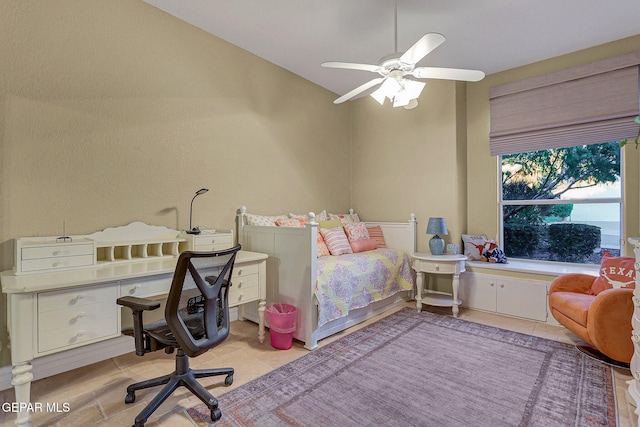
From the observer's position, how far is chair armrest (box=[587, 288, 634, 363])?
81.0 inches

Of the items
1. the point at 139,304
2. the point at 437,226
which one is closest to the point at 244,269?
the point at 139,304

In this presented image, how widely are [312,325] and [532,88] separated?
11.4ft

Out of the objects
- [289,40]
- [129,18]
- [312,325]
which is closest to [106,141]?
[129,18]

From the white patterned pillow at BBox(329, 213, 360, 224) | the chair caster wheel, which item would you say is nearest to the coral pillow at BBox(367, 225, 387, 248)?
the white patterned pillow at BBox(329, 213, 360, 224)

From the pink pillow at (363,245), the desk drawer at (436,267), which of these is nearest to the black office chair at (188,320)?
the pink pillow at (363,245)

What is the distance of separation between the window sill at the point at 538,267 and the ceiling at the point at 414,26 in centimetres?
226

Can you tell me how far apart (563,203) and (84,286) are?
4.39 m

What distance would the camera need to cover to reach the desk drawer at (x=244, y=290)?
93.1 inches

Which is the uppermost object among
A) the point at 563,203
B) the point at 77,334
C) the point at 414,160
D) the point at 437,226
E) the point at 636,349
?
the point at 414,160

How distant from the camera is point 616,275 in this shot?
2.44 meters

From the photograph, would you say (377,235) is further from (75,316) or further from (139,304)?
(75,316)

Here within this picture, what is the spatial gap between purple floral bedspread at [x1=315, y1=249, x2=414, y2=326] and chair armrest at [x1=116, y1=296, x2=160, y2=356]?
49.4 inches

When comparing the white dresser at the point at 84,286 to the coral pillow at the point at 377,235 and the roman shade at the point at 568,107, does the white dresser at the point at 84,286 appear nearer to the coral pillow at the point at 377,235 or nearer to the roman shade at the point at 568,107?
the coral pillow at the point at 377,235

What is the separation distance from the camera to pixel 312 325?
248 centimetres
